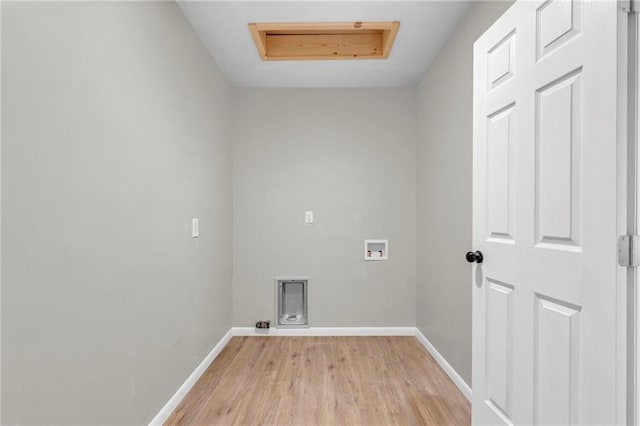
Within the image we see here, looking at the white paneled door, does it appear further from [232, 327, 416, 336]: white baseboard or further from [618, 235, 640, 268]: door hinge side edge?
[232, 327, 416, 336]: white baseboard

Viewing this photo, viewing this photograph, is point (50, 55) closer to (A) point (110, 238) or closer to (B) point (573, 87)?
(A) point (110, 238)

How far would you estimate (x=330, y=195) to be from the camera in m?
3.42

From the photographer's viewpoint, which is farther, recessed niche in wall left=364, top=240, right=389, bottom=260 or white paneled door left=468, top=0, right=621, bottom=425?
recessed niche in wall left=364, top=240, right=389, bottom=260

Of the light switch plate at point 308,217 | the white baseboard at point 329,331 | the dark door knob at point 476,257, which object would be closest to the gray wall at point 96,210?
the white baseboard at point 329,331

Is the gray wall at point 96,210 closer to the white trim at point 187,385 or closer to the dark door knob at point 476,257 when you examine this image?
the white trim at point 187,385

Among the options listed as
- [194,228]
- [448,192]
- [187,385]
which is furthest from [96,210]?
[448,192]

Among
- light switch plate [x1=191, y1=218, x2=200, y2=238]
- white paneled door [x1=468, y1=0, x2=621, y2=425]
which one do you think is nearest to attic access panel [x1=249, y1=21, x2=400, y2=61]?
white paneled door [x1=468, y1=0, x2=621, y2=425]

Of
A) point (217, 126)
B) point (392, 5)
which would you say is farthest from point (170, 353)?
point (392, 5)

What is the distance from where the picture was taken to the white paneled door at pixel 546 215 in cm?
98

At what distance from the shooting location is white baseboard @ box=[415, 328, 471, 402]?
220 cm

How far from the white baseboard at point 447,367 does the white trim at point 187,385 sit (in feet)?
6.00

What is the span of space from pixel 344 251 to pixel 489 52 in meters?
2.22

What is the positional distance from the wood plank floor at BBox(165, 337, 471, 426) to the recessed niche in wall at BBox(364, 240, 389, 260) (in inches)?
32.5

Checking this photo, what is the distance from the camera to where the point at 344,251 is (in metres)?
3.41
